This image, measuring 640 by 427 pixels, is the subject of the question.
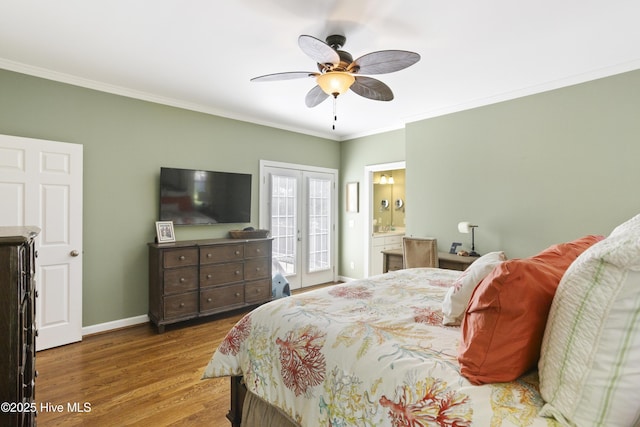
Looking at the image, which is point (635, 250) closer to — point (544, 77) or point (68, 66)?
point (544, 77)

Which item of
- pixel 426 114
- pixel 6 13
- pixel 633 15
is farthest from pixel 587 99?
pixel 6 13

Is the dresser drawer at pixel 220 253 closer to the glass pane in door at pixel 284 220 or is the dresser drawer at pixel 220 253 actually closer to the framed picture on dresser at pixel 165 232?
the framed picture on dresser at pixel 165 232

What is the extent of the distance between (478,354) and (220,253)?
333 centimetres

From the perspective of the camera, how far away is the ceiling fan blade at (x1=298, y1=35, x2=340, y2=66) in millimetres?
1910

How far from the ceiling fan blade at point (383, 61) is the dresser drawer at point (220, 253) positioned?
2577 mm

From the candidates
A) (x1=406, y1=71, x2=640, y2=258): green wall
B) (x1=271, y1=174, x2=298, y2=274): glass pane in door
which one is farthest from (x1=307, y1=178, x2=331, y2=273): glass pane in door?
(x1=406, y1=71, x2=640, y2=258): green wall

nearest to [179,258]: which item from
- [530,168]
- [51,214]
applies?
[51,214]

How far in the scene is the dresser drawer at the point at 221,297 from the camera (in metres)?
3.73

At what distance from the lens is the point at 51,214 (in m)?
3.06

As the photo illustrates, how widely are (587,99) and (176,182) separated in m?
4.50

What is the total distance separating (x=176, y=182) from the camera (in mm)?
3865

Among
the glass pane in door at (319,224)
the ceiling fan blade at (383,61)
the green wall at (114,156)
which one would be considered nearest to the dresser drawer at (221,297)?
the green wall at (114,156)

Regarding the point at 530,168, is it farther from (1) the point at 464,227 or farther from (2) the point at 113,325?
(2) the point at 113,325

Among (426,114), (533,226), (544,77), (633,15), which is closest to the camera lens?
(633,15)
